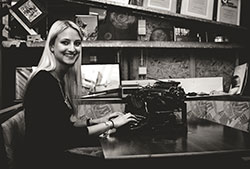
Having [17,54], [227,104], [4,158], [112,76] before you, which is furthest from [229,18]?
[4,158]

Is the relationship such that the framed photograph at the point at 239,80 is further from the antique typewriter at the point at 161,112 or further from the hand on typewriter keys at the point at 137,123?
the hand on typewriter keys at the point at 137,123

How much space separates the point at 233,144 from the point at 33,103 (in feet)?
3.75

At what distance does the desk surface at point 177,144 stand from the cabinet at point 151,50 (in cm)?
179

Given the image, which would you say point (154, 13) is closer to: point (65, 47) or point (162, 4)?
point (162, 4)

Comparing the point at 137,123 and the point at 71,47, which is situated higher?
the point at 71,47

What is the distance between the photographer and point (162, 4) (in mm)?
3643

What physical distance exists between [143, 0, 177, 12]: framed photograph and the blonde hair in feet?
5.10

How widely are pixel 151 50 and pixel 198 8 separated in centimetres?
81

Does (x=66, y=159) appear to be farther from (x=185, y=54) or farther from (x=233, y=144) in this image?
(x=185, y=54)

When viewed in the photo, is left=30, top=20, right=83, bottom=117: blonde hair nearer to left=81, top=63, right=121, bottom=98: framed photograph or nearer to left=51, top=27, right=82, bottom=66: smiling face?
left=51, top=27, right=82, bottom=66: smiling face

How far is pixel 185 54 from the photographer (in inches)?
150

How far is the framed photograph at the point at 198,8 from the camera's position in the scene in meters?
3.71

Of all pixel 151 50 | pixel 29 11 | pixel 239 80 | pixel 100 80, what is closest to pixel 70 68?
pixel 100 80

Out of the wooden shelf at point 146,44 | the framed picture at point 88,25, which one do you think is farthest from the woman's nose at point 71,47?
the framed picture at point 88,25
